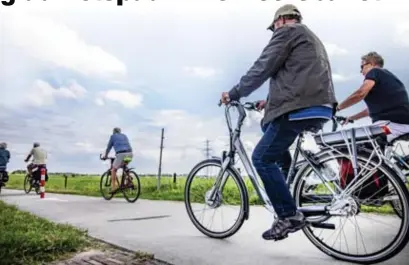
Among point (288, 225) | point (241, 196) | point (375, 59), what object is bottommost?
point (288, 225)

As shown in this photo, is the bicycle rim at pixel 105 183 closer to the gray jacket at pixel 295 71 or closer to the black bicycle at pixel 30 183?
the black bicycle at pixel 30 183

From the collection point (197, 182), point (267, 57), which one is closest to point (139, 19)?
point (197, 182)

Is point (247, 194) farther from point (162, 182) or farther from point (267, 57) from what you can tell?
point (162, 182)

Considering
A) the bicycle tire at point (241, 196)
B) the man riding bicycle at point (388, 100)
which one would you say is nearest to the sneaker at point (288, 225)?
the bicycle tire at point (241, 196)

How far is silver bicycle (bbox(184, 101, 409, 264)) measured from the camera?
5.37 ft

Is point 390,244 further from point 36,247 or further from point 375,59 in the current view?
point 36,247

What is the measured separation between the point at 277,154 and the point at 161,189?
3.51 meters

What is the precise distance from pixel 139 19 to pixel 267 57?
1.74 meters

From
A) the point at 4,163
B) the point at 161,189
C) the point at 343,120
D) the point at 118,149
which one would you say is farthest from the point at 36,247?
the point at 4,163

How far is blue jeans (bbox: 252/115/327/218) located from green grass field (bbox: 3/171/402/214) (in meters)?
0.28

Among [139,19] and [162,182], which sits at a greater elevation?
[139,19]

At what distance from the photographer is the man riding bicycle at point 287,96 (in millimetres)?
1722

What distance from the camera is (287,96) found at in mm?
1728

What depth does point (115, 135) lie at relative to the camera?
5.29m
